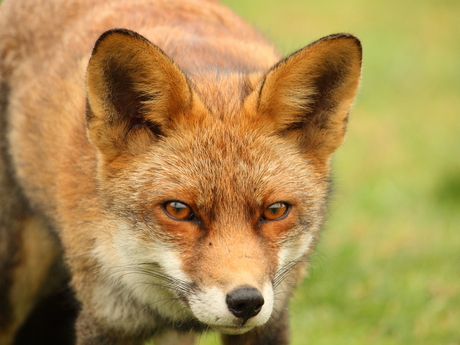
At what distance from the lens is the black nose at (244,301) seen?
3.33 m

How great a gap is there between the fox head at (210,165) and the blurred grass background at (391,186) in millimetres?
1036

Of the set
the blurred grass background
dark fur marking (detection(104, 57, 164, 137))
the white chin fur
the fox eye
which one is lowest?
the blurred grass background

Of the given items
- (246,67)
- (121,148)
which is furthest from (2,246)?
(246,67)

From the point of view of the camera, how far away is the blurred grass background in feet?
20.8

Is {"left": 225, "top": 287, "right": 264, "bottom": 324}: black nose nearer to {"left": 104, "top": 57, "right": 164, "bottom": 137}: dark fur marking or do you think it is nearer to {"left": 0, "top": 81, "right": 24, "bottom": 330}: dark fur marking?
{"left": 104, "top": 57, "right": 164, "bottom": 137}: dark fur marking

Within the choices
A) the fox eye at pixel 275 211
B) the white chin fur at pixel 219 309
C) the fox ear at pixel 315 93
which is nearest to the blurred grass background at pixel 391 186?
the fox ear at pixel 315 93

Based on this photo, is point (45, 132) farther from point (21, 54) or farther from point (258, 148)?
point (258, 148)

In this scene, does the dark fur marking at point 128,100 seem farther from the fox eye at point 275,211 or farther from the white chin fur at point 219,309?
the white chin fur at point 219,309

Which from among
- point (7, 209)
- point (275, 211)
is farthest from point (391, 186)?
point (275, 211)

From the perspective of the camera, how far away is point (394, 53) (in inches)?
547

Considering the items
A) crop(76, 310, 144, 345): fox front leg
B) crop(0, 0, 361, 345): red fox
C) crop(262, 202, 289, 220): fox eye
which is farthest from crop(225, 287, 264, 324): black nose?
crop(76, 310, 144, 345): fox front leg

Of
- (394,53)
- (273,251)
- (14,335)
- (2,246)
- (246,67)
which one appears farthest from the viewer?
(394,53)

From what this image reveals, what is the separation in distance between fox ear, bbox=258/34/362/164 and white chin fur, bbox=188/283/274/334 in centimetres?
110

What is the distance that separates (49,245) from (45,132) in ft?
3.87
